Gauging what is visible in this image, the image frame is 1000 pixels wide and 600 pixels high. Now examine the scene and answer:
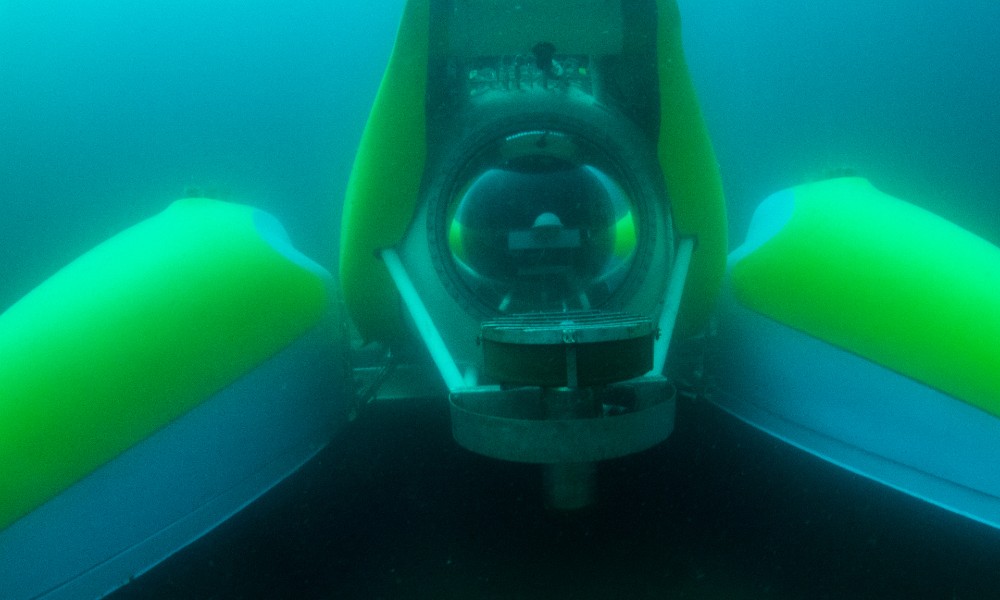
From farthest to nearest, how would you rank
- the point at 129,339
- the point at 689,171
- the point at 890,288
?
the point at 689,171, the point at 890,288, the point at 129,339

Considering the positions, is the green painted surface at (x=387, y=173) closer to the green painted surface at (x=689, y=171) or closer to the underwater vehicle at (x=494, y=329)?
the underwater vehicle at (x=494, y=329)

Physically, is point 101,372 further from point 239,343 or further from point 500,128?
point 500,128

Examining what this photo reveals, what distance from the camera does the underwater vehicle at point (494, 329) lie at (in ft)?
5.08

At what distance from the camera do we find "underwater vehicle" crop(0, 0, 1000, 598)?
1549 millimetres

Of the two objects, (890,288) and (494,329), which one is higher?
(494,329)

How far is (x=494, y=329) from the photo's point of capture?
1.49m

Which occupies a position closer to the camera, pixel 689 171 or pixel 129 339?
pixel 129 339

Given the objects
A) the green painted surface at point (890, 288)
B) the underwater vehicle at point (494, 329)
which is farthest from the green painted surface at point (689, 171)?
the green painted surface at point (890, 288)

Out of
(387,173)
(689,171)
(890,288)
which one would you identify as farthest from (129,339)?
(890,288)

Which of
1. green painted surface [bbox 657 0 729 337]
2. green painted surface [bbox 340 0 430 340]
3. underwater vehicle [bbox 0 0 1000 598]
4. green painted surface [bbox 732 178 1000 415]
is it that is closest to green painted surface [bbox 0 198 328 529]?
underwater vehicle [bbox 0 0 1000 598]

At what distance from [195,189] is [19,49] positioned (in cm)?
595

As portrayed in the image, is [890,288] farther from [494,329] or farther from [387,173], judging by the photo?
[387,173]

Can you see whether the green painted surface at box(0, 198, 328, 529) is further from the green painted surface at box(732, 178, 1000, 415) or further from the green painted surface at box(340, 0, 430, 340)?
the green painted surface at box(732, 178, 1000, 415)

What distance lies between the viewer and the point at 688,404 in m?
2.94
